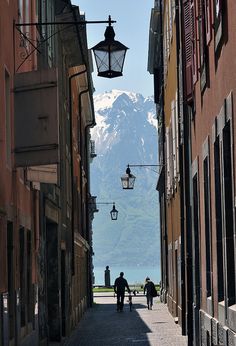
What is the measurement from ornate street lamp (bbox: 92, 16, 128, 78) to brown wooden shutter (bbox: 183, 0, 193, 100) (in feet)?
15.7

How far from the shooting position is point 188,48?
836 inches

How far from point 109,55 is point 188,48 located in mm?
6486

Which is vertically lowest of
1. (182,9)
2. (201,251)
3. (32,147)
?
(201,251)

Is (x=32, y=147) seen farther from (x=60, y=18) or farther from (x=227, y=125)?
(x=60, y=18)

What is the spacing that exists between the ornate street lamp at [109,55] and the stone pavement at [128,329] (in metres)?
10.7

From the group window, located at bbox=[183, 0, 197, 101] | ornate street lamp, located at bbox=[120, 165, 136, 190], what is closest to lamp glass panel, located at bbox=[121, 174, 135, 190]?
ornate street lamp, located at bbox=[120, 165, 136, 190]

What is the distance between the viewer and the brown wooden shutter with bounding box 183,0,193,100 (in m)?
20.1

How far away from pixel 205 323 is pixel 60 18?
50.4 ft

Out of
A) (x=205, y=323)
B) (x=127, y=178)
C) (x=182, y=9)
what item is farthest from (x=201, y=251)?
(x=127, y=178)

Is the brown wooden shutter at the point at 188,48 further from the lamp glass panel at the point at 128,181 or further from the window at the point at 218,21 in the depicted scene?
the lamp glass panel at the point at 128,181

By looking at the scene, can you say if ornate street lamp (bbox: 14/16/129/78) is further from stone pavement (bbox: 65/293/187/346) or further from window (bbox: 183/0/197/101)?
stone pavement (bbox: 65/293/187/346)

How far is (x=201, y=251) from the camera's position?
18.0 meters

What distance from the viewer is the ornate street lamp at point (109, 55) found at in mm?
14969

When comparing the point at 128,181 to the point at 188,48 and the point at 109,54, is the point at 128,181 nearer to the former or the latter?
the point at 188,48
